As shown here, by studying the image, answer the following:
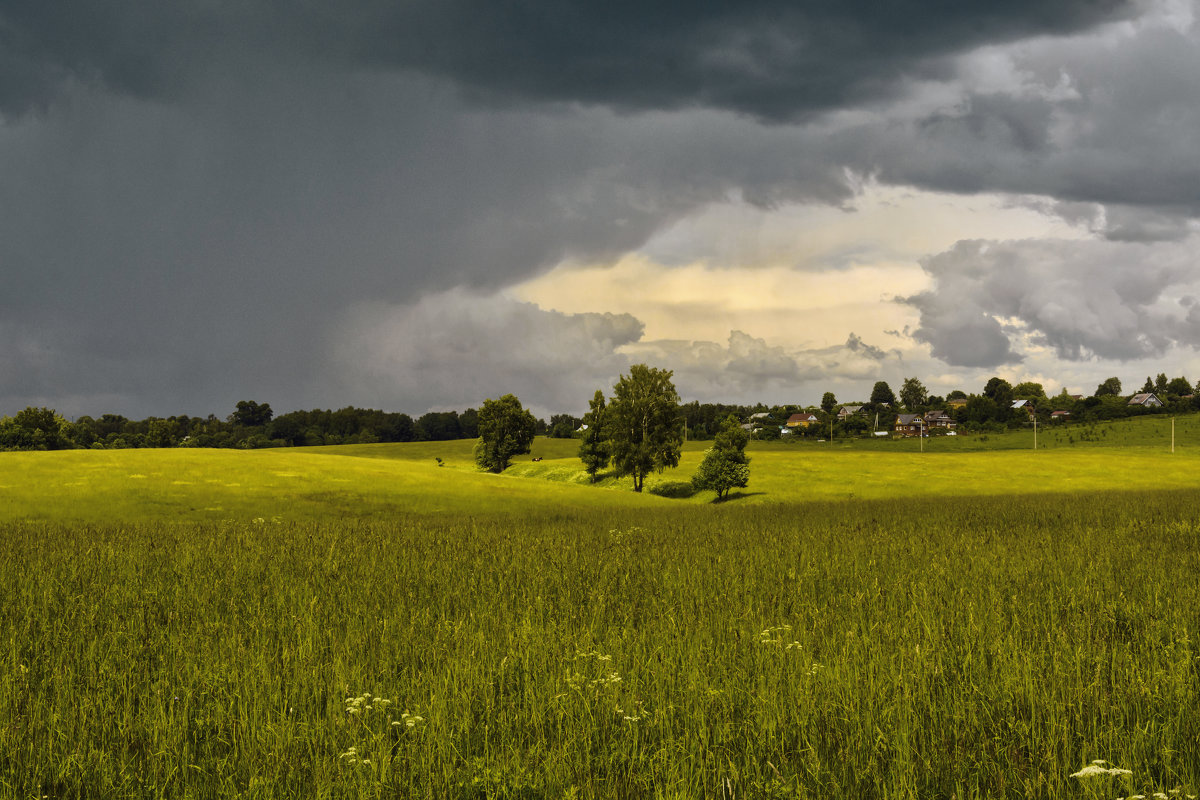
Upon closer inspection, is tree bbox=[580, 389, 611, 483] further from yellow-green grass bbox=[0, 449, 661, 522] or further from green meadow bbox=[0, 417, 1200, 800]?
green meadow bbox=[0, 417, 1200, 800]

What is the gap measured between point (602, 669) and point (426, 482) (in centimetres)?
4419

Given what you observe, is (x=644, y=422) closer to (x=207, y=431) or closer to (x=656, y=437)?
(x=656, y=437)

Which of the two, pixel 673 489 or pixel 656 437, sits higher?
pixel 656 437

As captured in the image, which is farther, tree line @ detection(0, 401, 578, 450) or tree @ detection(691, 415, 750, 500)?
tree line @ detection(0, 401, 578, 450)

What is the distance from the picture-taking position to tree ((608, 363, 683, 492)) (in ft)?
234

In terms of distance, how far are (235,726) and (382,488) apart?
135 feet

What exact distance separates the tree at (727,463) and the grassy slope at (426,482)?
1.80 metres

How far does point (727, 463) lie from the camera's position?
67312 mm

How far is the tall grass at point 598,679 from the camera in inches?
176

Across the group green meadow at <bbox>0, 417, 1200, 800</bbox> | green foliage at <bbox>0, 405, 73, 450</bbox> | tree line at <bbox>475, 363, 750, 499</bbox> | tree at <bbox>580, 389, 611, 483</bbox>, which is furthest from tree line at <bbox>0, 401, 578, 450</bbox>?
green meadow at <bbox>0, 417, 1200, 800</bbox>

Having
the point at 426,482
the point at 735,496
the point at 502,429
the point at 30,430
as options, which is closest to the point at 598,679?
the point at 426,482

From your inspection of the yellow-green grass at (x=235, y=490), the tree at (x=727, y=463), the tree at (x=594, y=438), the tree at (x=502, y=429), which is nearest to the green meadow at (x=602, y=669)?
the yellow-green grass at (x=235, y=490)

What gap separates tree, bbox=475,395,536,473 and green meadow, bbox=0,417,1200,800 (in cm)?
8745

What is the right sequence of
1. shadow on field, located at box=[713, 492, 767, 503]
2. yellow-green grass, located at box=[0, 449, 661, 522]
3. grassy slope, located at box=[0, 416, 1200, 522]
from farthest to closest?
shadow on field, located at box=[713, 492, 767, 503] → grassy slope, located at box=[0, 416, 1200, 522] → yellow-green grass, located at box=[0, 449, 661, 522]
